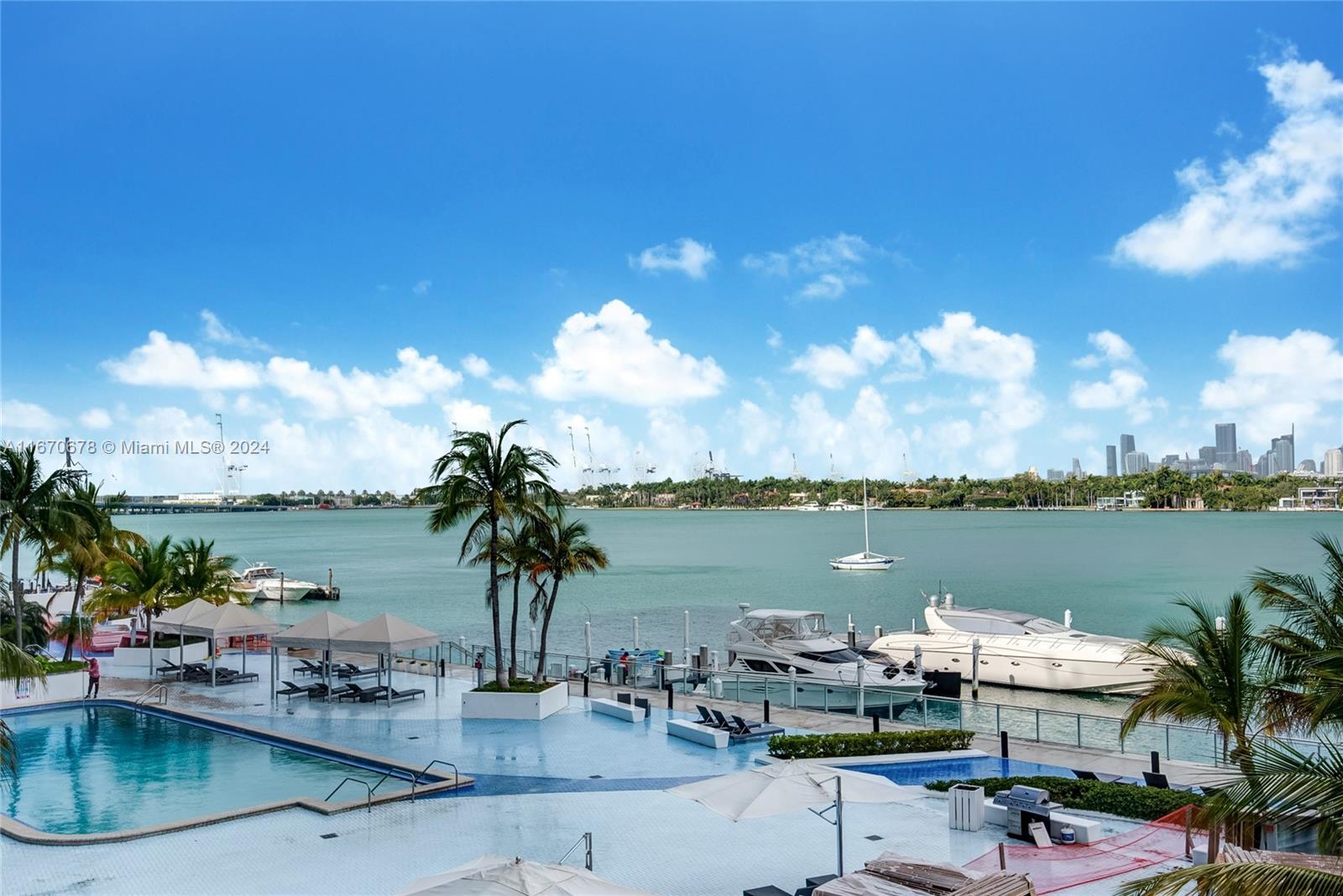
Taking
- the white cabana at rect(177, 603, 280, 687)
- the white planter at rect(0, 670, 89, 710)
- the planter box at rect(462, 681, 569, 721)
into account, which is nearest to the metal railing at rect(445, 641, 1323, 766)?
the planter box at rect(462, 681, 569, 721)

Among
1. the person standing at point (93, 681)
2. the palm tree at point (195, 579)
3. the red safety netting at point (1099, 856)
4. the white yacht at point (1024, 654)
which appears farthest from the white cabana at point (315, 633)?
the white yacht at point (1024, 654)

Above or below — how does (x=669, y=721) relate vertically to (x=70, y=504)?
below

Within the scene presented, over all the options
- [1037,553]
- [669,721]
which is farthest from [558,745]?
[1037,553]

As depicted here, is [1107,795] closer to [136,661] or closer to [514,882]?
[514,882]

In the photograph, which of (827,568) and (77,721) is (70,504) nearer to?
(77,721)

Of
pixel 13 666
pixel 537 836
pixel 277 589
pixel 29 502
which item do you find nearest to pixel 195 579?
pixel 29 502

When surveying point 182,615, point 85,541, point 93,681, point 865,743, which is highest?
point 85,541
